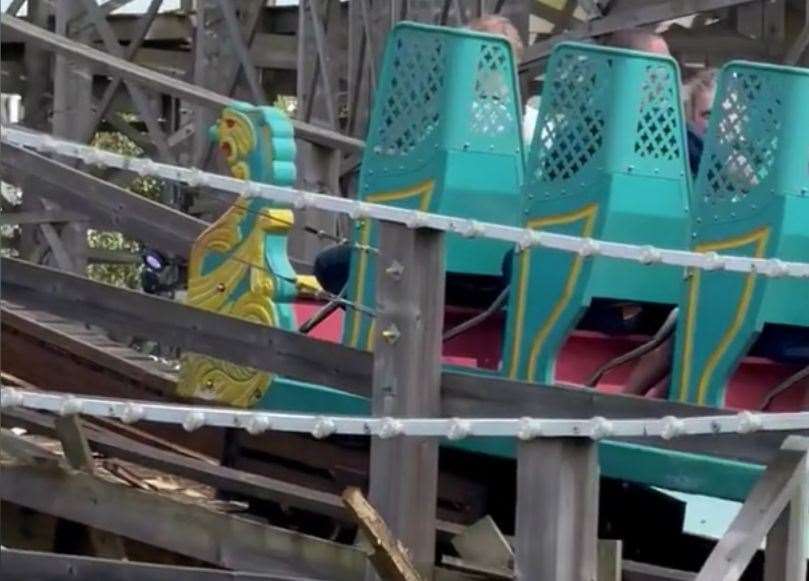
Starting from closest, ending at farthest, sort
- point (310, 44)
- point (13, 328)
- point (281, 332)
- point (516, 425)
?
1. point (516, 425)
2. point (281, 332)
3. point (13, 328)
4. point (310, 44)

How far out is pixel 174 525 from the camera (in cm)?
445

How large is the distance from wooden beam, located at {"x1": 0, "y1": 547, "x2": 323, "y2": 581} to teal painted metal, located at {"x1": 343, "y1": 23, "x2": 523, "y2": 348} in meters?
0.88

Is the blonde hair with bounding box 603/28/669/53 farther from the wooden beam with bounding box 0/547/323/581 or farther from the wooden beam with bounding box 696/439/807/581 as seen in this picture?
the wooden beam with bounding box 0/547/323/581

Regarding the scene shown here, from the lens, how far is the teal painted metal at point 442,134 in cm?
474

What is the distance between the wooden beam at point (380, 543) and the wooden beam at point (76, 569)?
0.32 metres

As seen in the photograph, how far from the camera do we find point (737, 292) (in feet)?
14.8

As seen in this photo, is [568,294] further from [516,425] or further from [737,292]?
[516,425]

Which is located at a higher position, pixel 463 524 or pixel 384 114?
pixel 384 114

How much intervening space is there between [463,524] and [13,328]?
1321 millimetres

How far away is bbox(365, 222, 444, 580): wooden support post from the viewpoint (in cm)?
399

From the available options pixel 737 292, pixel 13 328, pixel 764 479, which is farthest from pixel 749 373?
pixel 13 328

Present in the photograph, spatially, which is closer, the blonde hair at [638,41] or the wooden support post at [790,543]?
the wooden support post at [790,543]

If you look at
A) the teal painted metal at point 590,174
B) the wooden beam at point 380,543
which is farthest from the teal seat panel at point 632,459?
the wooden beam at point 380,543

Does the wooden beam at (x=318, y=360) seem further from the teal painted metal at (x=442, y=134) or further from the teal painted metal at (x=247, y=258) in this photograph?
the teal painted metal at (x=442, y=134)
